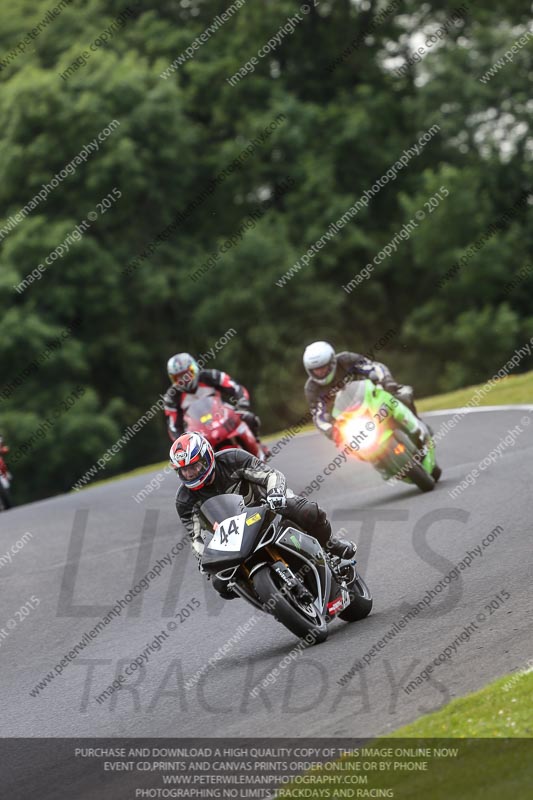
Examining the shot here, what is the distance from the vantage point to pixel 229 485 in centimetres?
891

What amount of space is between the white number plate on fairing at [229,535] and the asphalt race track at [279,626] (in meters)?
0.82

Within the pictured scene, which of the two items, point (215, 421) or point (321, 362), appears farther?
point (215, 421)

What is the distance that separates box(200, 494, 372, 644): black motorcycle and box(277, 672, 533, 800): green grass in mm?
1838

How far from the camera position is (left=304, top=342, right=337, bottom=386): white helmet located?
43.7 ft

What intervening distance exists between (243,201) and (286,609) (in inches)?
1546

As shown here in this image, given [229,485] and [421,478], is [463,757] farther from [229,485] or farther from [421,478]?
[421,478]

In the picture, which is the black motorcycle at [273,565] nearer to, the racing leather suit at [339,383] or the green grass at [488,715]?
the green grass at [488,715]

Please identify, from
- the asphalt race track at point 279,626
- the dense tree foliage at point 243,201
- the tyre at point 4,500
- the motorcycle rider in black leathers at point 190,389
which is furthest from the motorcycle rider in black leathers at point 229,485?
the dense tree foliage at point 243,201

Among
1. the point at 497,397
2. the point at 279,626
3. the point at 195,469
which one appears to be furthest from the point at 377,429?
the point at 497,397

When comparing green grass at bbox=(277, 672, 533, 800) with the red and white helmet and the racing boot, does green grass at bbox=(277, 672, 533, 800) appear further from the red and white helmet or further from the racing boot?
the red and white helmet

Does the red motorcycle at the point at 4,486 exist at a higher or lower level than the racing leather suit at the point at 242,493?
lower

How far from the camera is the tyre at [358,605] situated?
8.96 meters

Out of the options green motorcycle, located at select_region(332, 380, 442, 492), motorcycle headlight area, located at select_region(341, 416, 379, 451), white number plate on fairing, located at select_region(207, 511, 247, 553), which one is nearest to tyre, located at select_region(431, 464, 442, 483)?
green motorcycle, located at select_region(332, 380, 442, 492)

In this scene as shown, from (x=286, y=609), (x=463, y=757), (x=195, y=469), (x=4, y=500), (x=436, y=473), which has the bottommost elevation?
(x=4, y=500)
